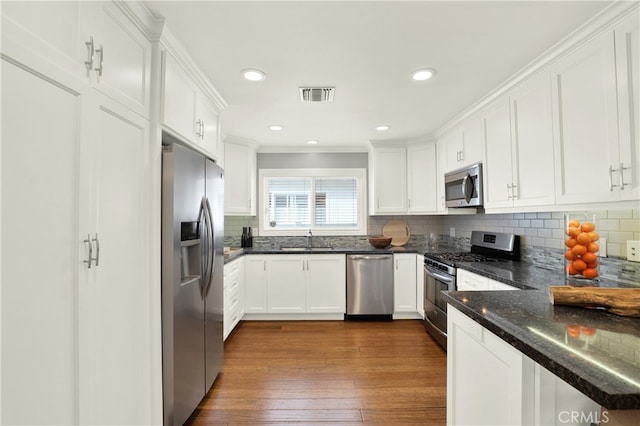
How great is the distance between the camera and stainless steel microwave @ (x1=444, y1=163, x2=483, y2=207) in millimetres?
2692

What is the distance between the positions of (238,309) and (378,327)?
170 cm

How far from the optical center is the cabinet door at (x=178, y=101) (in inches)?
64.3

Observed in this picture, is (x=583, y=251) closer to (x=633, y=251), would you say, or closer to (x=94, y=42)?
(x=633, y=251)

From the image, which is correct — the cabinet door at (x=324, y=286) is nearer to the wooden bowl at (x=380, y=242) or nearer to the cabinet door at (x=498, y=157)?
the wooden bowl at (x=380, y=242)

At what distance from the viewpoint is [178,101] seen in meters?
1.78

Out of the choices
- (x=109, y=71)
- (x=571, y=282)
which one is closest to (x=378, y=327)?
(x=571, y=282)

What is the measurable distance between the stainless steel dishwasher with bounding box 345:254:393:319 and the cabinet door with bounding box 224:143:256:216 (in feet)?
5.38

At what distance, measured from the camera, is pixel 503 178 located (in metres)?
2.36

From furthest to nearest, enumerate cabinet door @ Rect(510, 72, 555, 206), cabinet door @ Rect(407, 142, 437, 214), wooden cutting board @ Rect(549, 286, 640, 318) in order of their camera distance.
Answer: cabinet door @ Rect(407, 142, 437, 214) → cabinet door @ Rect(510, 72, 555, 206) → wooden cutting board @ Rect(549, 286, 640, 318)

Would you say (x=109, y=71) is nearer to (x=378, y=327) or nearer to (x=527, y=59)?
(x=527, y=59)

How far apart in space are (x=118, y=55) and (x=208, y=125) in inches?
38.9

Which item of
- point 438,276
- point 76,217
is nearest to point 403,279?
point 438,276

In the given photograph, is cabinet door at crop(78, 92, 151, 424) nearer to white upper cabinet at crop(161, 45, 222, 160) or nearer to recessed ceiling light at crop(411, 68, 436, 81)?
white upper cabinet at crop(161, 45, 222, 160)

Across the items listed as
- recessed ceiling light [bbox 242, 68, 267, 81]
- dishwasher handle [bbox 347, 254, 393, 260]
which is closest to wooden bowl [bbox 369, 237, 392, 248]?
dishwasher handle [bbox 347, 254, 393, 260]
